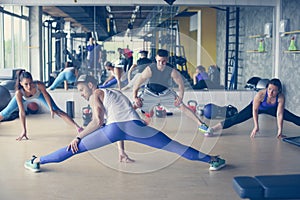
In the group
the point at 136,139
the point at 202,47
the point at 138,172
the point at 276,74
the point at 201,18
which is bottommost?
the point at 138,172

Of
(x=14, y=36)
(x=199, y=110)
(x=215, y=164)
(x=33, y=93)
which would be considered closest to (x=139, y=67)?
(x=199, y=110)

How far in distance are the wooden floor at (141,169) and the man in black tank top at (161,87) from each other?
0.36m

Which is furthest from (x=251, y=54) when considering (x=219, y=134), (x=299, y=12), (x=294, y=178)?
(x=294, y=178)

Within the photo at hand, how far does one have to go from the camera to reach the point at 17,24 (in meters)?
8.05

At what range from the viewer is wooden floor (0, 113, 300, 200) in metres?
2.86

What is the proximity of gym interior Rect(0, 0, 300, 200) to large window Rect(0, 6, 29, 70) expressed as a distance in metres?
0.02

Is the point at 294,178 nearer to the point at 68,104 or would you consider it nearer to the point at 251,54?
the point at 68,104

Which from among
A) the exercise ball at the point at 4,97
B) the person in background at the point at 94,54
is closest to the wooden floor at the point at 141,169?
the exercise ball at the point at 4,97

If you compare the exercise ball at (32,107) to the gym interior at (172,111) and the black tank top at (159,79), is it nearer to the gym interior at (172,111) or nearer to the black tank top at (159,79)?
the gym interior at (172,111)

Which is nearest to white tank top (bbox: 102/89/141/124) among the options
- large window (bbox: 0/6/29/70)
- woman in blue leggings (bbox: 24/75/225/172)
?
woman in blue leggings (bbox: 24/75/225/172)

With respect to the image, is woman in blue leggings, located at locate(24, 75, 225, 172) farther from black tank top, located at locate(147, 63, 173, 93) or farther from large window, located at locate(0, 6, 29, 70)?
large window, located at locate(0, 6, 29, 70)

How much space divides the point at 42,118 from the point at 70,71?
0.80m

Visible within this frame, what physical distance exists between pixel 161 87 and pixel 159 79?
19.1 inches

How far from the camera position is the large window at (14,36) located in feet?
23.6
